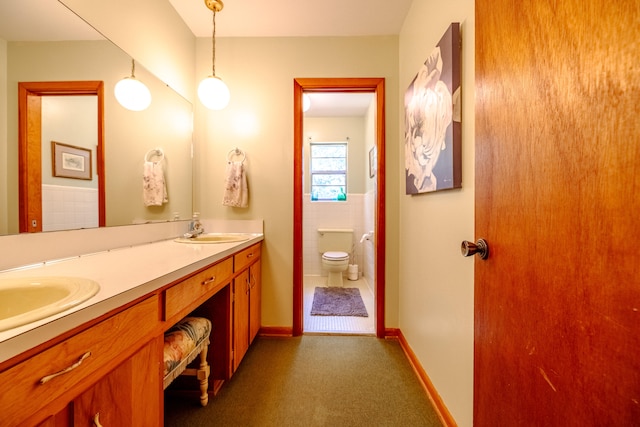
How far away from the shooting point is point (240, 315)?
161 cm

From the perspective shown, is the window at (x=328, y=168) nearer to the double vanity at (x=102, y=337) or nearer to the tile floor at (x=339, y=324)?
the tile floor at (x=339, y=324)

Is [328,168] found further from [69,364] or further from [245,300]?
[69,364]

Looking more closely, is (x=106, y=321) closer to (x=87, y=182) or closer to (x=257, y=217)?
(x=87, y=182)

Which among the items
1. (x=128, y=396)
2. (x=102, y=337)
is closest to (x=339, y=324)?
(x=128, y=396)

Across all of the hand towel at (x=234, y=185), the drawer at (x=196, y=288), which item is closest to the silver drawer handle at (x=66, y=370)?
the drawer at (x=196, y=288)

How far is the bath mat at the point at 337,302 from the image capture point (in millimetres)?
2547

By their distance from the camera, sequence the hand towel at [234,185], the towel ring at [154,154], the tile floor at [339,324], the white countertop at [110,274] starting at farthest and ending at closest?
the tile floor at [339,324] < the hand towel at [234,185] < the towel ring at [154,154] < the white countertop at [110,274]

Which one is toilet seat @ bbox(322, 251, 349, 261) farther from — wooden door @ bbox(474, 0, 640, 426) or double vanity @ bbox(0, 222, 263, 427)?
wooden door @ bbox(474, 0, 640, 426)

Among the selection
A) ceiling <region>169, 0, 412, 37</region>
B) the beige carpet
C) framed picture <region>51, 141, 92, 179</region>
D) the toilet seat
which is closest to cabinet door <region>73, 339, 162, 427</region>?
the beige carpet

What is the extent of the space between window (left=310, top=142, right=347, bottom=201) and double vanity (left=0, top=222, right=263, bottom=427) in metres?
2.90

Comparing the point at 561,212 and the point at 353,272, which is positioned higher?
the point at 561,212

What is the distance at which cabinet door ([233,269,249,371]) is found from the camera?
153 cm

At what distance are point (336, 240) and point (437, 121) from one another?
2.60 m

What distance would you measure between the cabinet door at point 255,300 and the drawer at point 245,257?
0.07m
